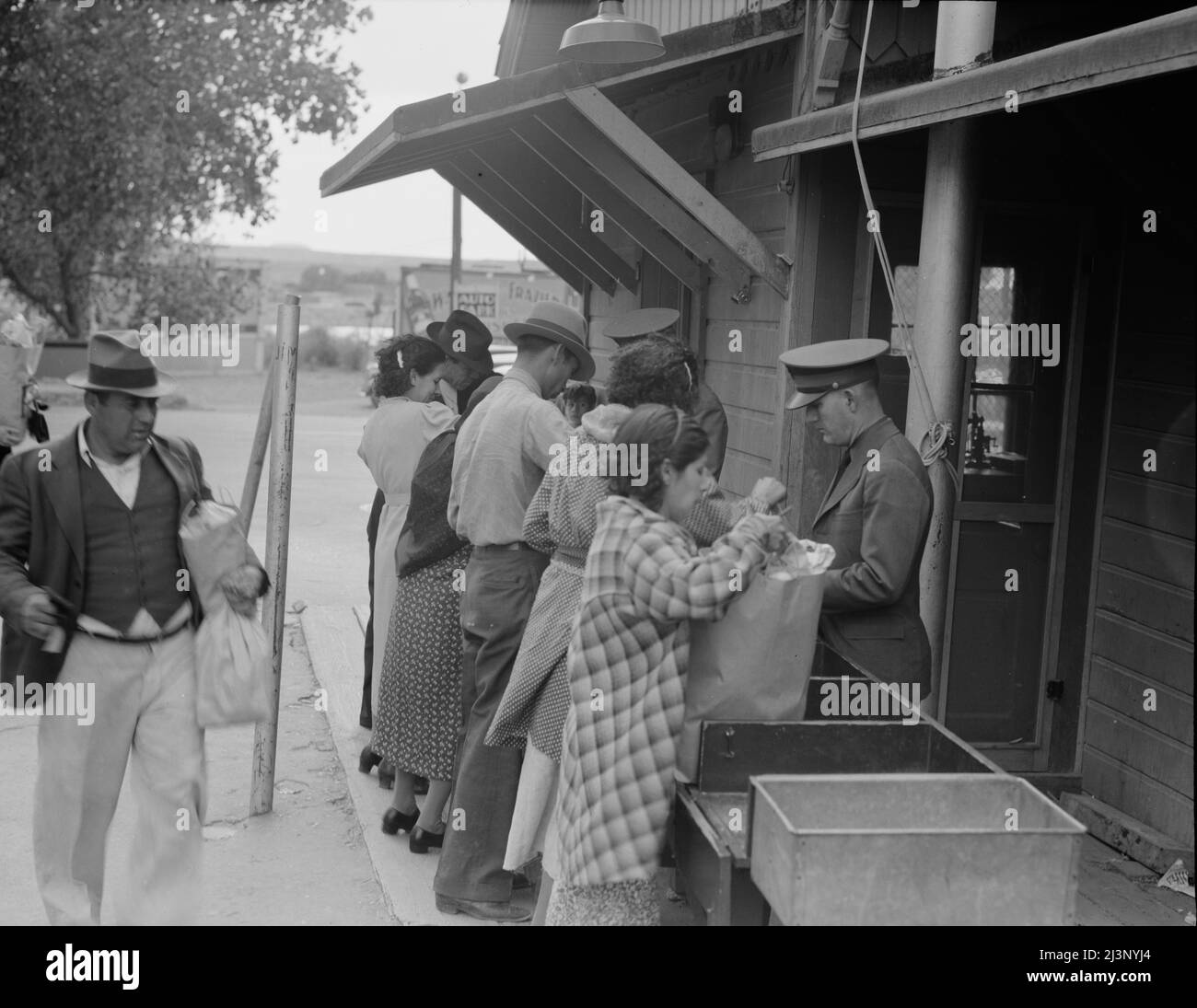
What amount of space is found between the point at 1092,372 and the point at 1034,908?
3.45 meters

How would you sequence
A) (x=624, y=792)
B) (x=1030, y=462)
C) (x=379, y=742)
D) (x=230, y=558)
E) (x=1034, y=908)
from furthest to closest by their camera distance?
1. (x=1030, y=462)
2. (x=379, y=742)
3. (x=230, y=558)
4. (x=624, y=792)
5. (x=1034, y=908)

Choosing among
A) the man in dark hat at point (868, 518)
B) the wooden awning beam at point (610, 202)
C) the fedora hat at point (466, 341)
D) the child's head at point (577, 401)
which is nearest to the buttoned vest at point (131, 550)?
the child's head at point (577, 401)

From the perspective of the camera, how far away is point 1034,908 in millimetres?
2629

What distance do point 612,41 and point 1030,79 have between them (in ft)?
6.68

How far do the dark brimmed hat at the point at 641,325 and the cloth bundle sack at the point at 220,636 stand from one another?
190cm

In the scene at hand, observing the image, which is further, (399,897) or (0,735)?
(0,735)

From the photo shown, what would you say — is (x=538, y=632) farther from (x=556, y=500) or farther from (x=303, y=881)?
(x=303, y=881)

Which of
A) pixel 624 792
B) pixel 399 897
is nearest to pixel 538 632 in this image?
pixel 624 792

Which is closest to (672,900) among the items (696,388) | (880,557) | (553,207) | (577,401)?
(880,557)

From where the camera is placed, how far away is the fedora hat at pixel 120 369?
12.2 feet

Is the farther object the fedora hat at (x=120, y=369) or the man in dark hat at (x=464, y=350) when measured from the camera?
the man in dark hat at (x=464, y=350)

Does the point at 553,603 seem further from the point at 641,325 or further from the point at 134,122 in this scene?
the point at 134,122

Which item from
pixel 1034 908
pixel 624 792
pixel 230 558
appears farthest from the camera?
pixel 230 558

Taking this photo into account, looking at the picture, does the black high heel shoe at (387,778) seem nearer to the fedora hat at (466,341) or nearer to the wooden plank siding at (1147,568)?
the fedora hat at (466,341)
